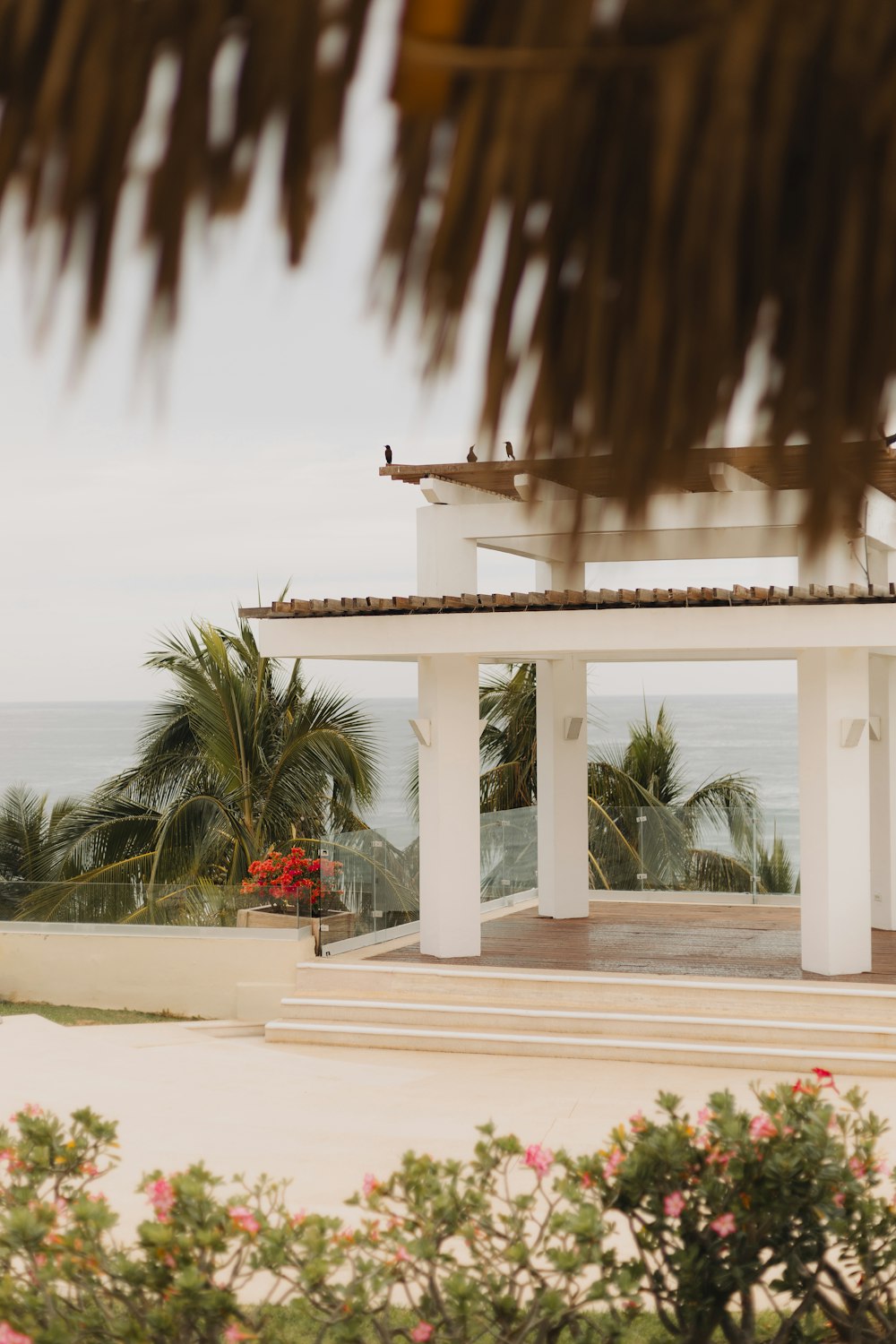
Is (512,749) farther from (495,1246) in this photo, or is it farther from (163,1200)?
(163,1200)

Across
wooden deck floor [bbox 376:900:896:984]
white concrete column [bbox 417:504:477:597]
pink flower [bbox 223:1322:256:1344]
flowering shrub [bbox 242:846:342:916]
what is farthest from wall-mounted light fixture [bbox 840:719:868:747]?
pink flower [bbox 223:1322:256:1344]

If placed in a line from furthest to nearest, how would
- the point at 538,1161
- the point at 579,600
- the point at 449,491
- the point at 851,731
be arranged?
the point at 449,491 → the point at 579,600 → the point at 851,731 → the point at 538,1161

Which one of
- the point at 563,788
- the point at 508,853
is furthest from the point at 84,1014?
the point at 563,788

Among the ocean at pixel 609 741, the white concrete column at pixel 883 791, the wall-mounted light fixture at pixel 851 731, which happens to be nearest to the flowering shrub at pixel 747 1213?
the wall-mounted light fixture at pixel 851 731

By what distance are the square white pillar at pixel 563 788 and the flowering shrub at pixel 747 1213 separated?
37.2 ft

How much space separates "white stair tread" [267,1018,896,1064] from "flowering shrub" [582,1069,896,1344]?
22.2 feet

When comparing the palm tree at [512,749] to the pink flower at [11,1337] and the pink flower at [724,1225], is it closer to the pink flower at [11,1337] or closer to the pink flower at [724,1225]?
the pink flower at [724,1225]

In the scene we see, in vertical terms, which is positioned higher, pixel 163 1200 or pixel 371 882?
pixel 371 882

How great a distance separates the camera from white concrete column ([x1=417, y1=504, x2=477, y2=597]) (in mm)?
14836

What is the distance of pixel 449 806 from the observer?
1399 cm

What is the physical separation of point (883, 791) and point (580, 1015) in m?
5.23

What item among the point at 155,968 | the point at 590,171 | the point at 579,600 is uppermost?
the point at 579,600

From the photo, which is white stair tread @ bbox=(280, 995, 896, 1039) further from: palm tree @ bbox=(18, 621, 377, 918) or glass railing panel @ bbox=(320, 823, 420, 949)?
palm tree @ bbox=(18, 621, 377, 918)

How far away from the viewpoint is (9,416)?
132 centimetres
